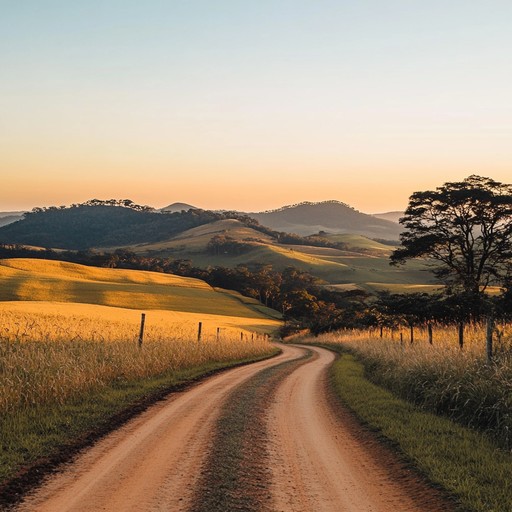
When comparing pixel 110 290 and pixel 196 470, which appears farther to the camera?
pixel 110 290

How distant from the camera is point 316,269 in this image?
198375mm

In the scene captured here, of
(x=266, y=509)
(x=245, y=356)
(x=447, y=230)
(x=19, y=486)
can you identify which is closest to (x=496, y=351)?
(x=266, y=509)

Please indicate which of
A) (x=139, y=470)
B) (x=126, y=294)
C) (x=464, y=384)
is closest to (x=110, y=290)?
(x=126, y=294)

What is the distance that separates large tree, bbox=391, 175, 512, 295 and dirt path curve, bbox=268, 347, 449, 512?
104ft

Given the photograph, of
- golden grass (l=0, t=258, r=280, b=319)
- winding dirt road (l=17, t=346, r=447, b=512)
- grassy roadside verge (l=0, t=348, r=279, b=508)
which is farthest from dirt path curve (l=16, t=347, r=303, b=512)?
golden grass (l=0, t=258, r=280, b=319)

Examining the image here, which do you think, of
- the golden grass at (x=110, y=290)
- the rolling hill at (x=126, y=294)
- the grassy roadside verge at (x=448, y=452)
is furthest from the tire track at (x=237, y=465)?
the golden grass at (x=110, y=290)

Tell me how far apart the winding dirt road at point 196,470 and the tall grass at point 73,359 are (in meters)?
2.63

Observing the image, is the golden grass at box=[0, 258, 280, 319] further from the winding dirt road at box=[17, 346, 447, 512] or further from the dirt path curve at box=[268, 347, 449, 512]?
the dirt path curve at box=[268, 347, 449, 512]

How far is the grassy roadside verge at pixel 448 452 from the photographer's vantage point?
754 cm

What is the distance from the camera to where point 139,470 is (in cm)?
860

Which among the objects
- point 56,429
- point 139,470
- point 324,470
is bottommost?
point 56,429

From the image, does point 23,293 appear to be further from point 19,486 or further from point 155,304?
point 19,486

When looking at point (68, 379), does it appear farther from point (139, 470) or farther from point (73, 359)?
point (139, 470)

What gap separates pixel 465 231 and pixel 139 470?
40.0m
